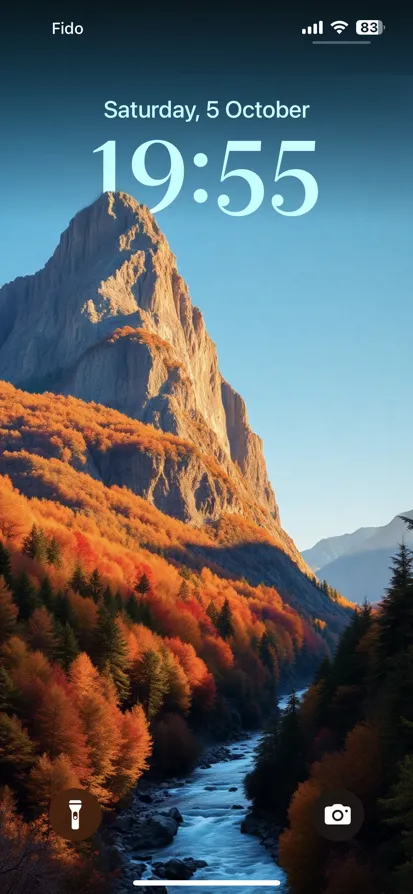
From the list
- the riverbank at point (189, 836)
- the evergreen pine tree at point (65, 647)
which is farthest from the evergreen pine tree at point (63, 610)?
the riverbank at point (189, 836)

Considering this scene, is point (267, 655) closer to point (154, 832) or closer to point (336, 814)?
point (154, 832)

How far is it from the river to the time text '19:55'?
11808 millimetres

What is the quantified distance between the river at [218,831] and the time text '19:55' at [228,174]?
11808 millimetres

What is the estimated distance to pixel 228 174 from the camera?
41.7 ft

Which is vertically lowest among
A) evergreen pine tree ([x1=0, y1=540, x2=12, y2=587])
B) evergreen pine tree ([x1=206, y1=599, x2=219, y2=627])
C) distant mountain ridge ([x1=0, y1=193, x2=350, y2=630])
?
evergreen pine tree ([x1=206, y1=599, x2=219, y2=627])

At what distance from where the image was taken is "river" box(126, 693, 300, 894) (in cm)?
2911

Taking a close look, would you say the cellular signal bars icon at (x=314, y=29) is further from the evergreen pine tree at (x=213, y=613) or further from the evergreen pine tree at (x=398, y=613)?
the evergreen pine tree at (x=213, y=613)

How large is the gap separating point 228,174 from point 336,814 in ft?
33.2

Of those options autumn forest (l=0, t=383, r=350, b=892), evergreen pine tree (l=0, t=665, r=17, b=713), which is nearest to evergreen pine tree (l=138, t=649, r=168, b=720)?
autumn forest (l=0, t=383, r=350, b=892)

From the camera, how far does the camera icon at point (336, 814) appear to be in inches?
478

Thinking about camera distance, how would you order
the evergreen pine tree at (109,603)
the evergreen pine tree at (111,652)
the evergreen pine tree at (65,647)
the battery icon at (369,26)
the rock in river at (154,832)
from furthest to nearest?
1. the evergreen pine tree at (109,603)
2. the evergreen pine tree at (111,652)
3. the evergreen pine tree at (65,647)
4. the rock in river at (154,832)
5. the battery icon at (369,26)

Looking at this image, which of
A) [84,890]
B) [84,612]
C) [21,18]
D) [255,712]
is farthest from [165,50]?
[255,712]

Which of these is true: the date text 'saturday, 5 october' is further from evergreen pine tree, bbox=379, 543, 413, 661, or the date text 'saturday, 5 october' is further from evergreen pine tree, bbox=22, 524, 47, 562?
evergreen pine tree, bbox=22, 524, 47, 562

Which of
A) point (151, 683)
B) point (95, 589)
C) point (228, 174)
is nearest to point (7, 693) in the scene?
point (151, 683)
